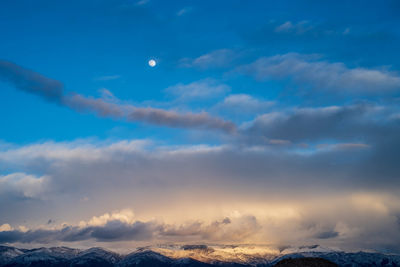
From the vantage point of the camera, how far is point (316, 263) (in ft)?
546

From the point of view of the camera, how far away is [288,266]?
164m

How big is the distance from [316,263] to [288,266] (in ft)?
Answer: 44.4
